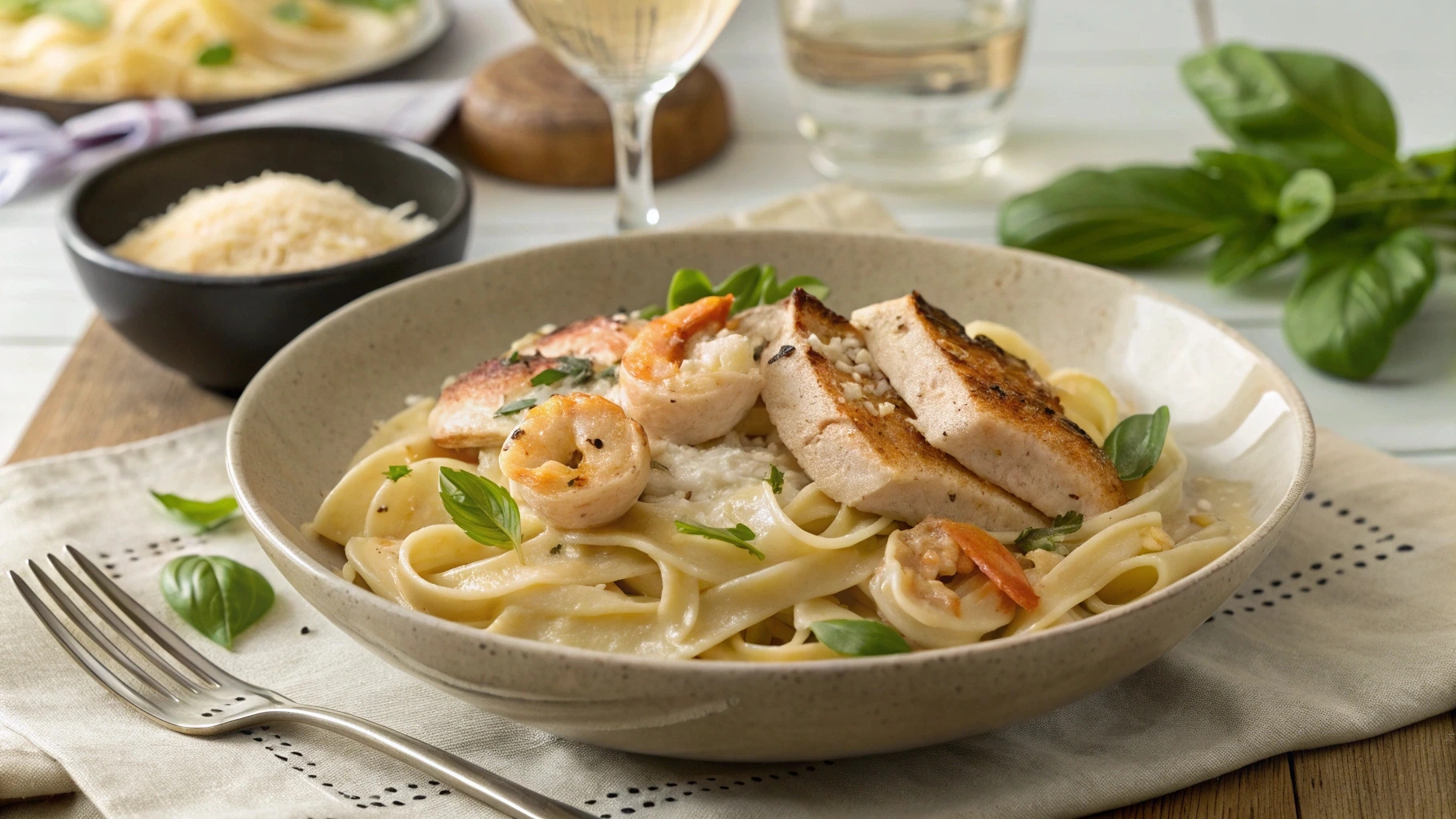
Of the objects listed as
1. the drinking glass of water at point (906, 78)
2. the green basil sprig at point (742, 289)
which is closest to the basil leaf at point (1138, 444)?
the green basil sprig at point (742, 289)

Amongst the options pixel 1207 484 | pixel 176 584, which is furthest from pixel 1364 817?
pixel 176 584

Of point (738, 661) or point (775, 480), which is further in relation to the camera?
point (775, 480)

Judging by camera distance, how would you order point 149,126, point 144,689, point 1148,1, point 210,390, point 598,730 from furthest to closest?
1. point 1148,1
2. point 149,126
3. point 210,390
4. point 144,689
5. point 598,730

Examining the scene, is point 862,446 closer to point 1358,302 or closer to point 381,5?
point 1358,302

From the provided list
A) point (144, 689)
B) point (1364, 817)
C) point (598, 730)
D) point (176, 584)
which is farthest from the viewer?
point (176, 584)

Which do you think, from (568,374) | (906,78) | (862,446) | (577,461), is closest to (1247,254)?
(906,78)

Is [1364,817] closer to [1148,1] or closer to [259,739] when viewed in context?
[259,739]
